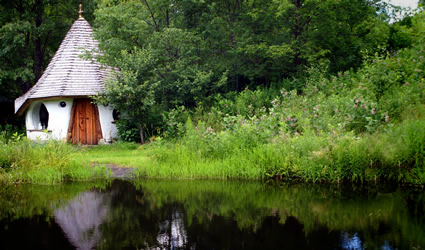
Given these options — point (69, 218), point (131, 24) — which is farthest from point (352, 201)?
point (131, 24)

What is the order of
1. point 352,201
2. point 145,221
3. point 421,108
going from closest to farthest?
point 145,221 < point 352,201 < point 421,108

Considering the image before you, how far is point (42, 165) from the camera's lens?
977 centimetres

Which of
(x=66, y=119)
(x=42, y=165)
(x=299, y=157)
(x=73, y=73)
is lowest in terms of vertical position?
(x=42, y=165)

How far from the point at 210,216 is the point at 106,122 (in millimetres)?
10643

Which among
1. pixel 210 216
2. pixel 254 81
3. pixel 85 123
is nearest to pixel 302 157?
pixel 210 216

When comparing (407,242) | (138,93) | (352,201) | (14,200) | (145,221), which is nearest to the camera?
(407,242)

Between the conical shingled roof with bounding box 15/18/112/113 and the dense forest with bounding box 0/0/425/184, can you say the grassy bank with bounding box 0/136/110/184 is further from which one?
the conical shingled roof with bounding box 15/18/112/113

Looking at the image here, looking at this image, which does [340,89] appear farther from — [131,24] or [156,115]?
[131,24]

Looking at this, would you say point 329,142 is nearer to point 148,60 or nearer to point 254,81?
point 148,60

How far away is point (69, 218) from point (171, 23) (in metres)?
11.7

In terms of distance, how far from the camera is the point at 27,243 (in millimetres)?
5781

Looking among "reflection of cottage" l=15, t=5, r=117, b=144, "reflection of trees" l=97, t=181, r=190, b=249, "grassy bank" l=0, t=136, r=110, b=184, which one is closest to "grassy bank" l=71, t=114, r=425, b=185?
"grassy bank" l=0, t=136, r=110, b=184

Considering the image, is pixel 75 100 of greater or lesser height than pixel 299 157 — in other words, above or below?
above

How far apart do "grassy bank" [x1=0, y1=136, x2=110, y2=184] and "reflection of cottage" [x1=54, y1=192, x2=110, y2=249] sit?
1.56 m
